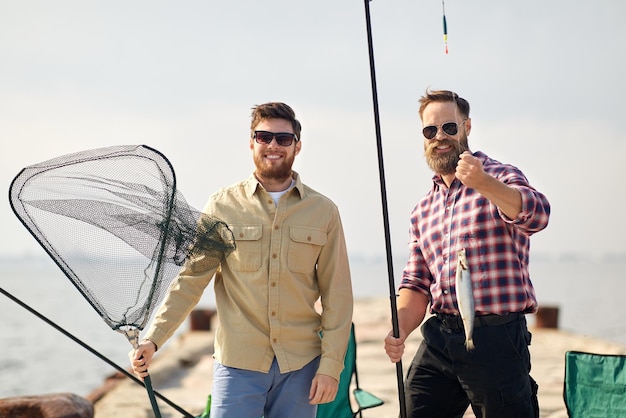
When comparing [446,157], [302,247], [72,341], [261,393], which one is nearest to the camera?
[261,393]

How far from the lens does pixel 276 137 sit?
11.4 ft

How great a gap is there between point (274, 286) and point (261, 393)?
450 mm

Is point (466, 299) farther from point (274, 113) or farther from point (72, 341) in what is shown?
point (72, 341)

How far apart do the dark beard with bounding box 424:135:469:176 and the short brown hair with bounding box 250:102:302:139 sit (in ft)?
2.06

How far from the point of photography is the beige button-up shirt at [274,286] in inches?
133

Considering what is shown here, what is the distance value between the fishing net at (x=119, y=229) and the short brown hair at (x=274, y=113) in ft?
1.53

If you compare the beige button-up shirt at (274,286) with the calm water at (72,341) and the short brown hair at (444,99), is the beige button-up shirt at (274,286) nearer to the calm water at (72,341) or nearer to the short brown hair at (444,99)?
the short brown hair at (444,99)

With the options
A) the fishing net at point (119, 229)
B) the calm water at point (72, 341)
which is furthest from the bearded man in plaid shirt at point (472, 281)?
the calm water at point (72, 341)

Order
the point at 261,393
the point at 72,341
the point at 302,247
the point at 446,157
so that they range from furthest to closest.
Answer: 1. the point at 72,341
2. the point at 446,157
3. the point at 302,247
4. the point at 261,393

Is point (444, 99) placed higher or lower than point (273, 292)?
higher

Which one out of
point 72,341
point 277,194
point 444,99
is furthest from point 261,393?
point 72,341

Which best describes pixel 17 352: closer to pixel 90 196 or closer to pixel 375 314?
pixel 375 314

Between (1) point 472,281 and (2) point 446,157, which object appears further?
(2) point 446,157

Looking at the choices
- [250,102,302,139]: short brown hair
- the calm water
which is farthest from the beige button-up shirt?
the calm water
